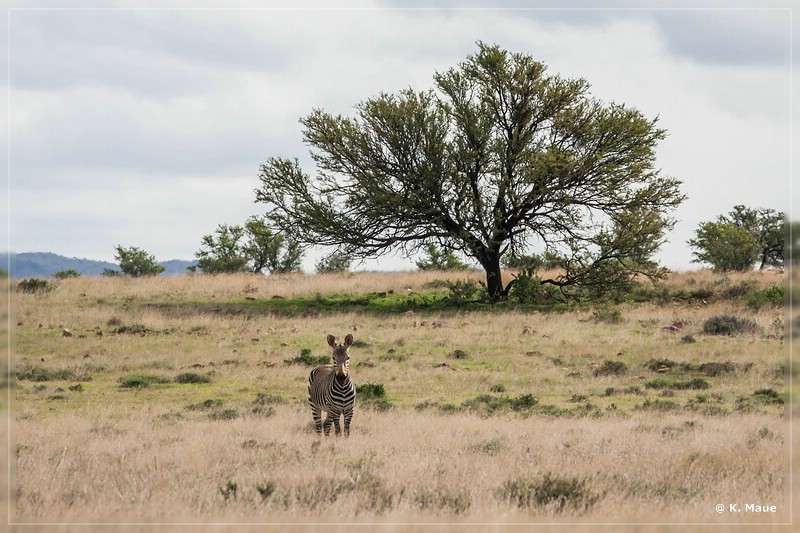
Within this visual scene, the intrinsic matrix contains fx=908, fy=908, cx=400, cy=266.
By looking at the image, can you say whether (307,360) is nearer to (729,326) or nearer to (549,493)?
(729,326)

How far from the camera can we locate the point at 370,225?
45.2 meters

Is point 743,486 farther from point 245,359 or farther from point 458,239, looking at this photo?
point 458,239

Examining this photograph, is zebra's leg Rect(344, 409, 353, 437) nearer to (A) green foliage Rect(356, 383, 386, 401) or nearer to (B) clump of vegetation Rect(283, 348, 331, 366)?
(A) green foliage Rect(356, 383, 386, 401)

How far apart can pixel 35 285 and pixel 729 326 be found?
3132 centimetres

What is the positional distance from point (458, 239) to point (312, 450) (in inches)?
1236

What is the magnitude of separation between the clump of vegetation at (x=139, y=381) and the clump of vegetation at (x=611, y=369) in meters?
11.7

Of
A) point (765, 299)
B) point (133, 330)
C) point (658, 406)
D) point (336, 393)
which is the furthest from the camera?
point (765, 299)

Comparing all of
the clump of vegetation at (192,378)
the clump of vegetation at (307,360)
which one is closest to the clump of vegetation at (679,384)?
the clump of vegetation at (307,360)

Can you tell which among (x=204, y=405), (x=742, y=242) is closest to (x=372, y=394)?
(x=204, y=405)

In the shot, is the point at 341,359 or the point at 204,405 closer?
the point at 341,359

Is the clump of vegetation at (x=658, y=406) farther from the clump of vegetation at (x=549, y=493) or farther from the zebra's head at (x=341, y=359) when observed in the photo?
the clump of vegetation at (x=549, y=493)

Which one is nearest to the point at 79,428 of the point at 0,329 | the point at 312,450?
the point at 312,450

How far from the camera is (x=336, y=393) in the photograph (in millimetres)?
14648

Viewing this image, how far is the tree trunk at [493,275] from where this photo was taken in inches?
1748
